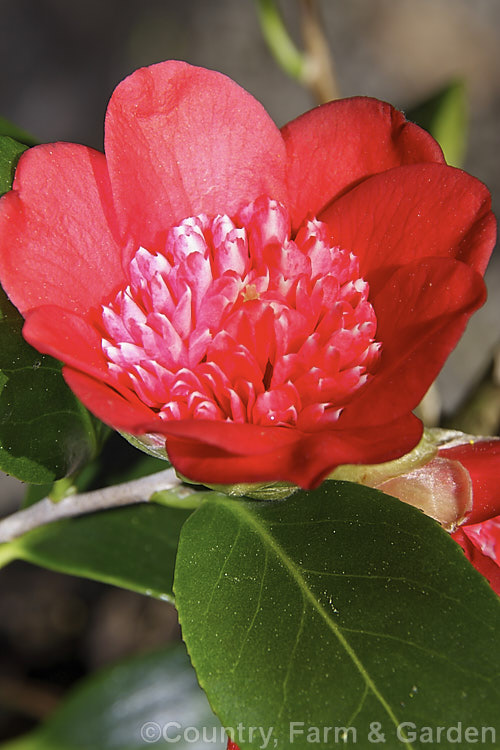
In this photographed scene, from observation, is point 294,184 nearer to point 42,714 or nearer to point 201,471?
point 201,471

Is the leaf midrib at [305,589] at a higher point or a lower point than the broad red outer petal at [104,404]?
lower

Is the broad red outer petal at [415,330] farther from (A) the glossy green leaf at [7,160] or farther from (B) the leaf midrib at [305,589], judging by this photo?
(A) the glossy green leaf at [7,160]

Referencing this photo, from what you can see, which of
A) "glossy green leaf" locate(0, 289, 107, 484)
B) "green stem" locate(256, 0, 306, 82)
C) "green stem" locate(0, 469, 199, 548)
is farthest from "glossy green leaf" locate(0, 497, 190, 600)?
"green stem" locate(256, 0, 306, 82)

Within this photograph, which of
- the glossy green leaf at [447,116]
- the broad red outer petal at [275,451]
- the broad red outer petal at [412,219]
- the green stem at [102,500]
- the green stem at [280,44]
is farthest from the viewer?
the green stem at [280,44]

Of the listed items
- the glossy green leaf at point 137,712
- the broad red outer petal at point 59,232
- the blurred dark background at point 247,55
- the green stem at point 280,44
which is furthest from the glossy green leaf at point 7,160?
the blurred dark background at point 247,55

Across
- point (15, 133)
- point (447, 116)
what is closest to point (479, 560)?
point (15, 133)

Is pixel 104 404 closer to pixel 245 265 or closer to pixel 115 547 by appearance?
pixel 245 265

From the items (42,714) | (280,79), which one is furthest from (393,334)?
(280,79)
